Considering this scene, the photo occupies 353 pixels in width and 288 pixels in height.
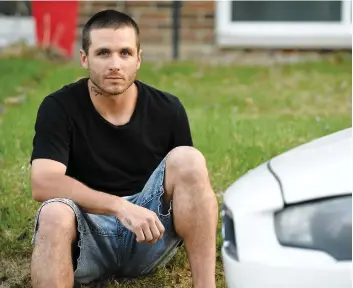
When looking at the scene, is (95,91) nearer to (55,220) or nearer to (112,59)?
(112,59)

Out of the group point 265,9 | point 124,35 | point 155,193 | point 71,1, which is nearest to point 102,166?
point 155,193

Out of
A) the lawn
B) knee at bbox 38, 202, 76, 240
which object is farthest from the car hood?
the lawn

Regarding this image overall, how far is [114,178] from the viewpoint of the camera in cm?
349

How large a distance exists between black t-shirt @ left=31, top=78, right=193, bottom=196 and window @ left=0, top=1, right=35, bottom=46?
7294 mm

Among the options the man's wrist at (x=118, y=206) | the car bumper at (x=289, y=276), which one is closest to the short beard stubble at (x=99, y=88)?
the man's wrist at (x=118, y=206)

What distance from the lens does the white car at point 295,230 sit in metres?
2.38

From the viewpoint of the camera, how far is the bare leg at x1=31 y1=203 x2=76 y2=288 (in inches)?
122

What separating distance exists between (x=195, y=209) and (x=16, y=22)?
26.3ft

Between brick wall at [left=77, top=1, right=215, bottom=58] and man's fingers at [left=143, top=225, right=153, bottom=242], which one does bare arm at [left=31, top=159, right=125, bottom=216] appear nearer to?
man's fingers at [left=143, top=225, right=153, bottom=242]

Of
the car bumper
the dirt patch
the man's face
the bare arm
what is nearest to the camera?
the car bumper

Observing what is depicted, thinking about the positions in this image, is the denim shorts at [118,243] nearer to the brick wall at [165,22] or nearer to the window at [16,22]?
the brick wall at [165,22]

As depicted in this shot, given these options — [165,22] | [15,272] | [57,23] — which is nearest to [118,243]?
[15,272]

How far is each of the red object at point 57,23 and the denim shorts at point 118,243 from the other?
690cm

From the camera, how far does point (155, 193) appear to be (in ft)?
10.9
